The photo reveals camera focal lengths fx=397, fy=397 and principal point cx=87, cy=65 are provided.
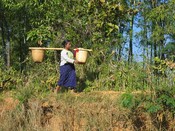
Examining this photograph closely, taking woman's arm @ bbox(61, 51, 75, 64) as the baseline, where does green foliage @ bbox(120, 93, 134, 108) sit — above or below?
below

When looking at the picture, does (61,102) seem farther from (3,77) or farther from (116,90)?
(3,77)

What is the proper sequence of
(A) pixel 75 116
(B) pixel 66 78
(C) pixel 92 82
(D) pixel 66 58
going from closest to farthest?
(A) pixel 75 116
(D) pixel 66 58
(B) pixel 66 78
(C) pixel 92 82

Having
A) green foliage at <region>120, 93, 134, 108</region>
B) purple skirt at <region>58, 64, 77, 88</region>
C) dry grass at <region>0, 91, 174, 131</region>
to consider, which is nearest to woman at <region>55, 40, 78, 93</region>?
purple skirt at <region>58, 64, 77, 88</region>

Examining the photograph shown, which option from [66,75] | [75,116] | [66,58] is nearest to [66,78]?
[66,75]

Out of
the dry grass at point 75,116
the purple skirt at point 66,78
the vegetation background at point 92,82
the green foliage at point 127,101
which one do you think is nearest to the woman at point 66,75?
the purple skirt at point 66,78

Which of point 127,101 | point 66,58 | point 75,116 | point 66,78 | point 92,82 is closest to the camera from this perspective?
point 127,101

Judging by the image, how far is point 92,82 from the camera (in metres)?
9.61

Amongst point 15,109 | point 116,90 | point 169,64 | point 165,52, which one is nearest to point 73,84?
point 116,90

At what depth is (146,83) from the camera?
7.66 m

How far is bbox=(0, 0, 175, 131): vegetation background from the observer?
7234 mm

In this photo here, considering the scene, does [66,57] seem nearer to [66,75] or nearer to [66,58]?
[66,58]

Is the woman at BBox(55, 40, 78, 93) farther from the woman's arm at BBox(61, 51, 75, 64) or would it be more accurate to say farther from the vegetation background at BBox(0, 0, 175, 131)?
the vegetation background at BBox(0, 0, 175, 131)

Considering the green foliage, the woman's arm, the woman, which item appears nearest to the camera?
the green foliage

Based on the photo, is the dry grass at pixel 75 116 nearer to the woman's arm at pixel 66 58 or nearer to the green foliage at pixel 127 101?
the green foliage at pixel 127 101
